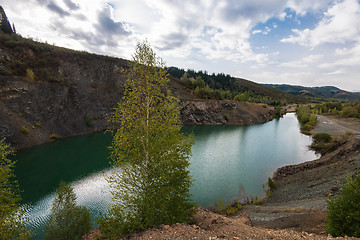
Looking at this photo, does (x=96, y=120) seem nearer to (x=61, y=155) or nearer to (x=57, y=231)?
(x=61, y=155)

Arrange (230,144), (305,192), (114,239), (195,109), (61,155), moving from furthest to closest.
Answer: (195,109), (230,144), (61,155), (305,192), (114,239)

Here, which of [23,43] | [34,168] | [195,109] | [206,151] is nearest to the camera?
[34,168]

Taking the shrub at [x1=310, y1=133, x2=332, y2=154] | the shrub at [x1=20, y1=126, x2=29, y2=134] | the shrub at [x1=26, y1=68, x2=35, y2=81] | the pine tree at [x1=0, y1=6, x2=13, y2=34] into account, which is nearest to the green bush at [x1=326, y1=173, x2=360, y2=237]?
the shrub at [x1=310, y1=133, x2=332, y2=154]

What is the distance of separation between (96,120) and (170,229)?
173ft

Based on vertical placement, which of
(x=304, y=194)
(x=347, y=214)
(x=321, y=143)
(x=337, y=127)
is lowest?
(x=304, y=194)

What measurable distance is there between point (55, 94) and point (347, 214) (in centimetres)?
5960

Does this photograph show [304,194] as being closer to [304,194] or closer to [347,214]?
[304,194]

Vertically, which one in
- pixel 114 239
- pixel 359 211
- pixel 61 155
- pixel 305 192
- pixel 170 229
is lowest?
pixel 61 155

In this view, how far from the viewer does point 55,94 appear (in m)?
48.0

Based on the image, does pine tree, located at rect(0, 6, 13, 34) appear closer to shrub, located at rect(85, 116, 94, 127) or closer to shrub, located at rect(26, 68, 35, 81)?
shrub, located at rect(26, 68, 35, 81)

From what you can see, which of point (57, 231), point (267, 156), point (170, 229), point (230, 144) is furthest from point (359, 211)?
point (230, 144)

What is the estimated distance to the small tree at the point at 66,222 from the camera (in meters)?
10.8

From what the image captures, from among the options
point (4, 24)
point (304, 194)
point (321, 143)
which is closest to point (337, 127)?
point (321, 143)

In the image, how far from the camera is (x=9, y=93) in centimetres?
3953
